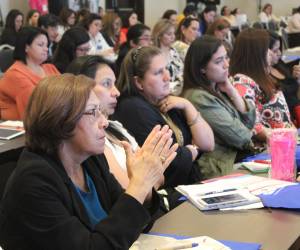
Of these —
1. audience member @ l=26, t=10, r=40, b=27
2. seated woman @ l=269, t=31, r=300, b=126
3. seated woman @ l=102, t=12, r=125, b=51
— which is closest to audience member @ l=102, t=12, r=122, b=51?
seated woman @ l=102, t=12, r=125, b=51

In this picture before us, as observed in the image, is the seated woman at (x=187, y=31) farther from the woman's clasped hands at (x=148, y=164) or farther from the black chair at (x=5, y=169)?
the woman's clasped hands at (x=148, y=164)

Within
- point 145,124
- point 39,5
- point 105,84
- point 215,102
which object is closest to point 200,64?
point 215,102

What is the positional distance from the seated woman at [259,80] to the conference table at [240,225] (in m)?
1.67

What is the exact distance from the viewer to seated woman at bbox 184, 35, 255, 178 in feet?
9.11

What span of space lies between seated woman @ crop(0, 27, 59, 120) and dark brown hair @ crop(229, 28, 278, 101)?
142cm

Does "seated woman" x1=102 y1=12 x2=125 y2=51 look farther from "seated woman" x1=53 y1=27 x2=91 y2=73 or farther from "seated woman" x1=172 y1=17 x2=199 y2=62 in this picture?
"seated woman" x1=53 y1=27 x2=91 y2=73

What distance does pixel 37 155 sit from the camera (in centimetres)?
145

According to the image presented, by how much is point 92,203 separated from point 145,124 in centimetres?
92

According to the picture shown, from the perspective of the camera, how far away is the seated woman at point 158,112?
2.48 m

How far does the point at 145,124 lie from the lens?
2.47m

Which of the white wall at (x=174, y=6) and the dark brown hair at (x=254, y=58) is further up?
the dark brown hair at (x=254, y=58)

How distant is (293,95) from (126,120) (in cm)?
195

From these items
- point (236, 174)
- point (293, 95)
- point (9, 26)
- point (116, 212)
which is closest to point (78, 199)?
point (116, 212)

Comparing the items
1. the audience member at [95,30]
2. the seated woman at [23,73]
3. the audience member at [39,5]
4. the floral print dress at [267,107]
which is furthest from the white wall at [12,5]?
the floral print dress at [267,107]
